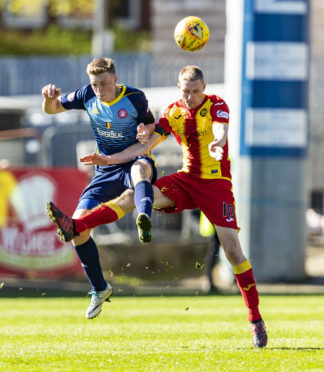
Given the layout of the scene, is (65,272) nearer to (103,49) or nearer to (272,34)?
(272,34)

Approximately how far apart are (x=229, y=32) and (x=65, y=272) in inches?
222

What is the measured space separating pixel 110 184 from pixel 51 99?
0.97m

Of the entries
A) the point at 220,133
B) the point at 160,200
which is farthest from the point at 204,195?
the point at 220,133

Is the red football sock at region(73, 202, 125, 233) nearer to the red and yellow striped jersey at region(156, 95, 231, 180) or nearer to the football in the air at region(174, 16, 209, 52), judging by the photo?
the red and yellow striped jersey at region(156, 95, 231, 180)

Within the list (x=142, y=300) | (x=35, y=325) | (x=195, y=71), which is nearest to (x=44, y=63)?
(x=142, y=300)

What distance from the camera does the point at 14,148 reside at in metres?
19.7

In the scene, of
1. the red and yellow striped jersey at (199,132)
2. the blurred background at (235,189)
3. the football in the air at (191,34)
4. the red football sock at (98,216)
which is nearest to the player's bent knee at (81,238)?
the red football sock at (98,216)

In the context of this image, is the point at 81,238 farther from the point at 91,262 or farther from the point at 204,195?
the point at 204,195

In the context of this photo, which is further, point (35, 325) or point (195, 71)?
point (35, 325)

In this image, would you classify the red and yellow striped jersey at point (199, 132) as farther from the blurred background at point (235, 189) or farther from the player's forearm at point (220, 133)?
the blurred background at point (235, 189)

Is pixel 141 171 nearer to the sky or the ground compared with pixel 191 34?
nearer to the ground

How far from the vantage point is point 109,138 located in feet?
29.3

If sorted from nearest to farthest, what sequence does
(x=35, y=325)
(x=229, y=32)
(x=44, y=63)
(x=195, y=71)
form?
(x=195, y=71), (x=35, y=325), (x=229, y=32), (x=44, y=63)

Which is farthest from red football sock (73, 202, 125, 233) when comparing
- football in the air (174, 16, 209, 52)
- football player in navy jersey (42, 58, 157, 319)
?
football in the air (174, 16, 209, 52)
